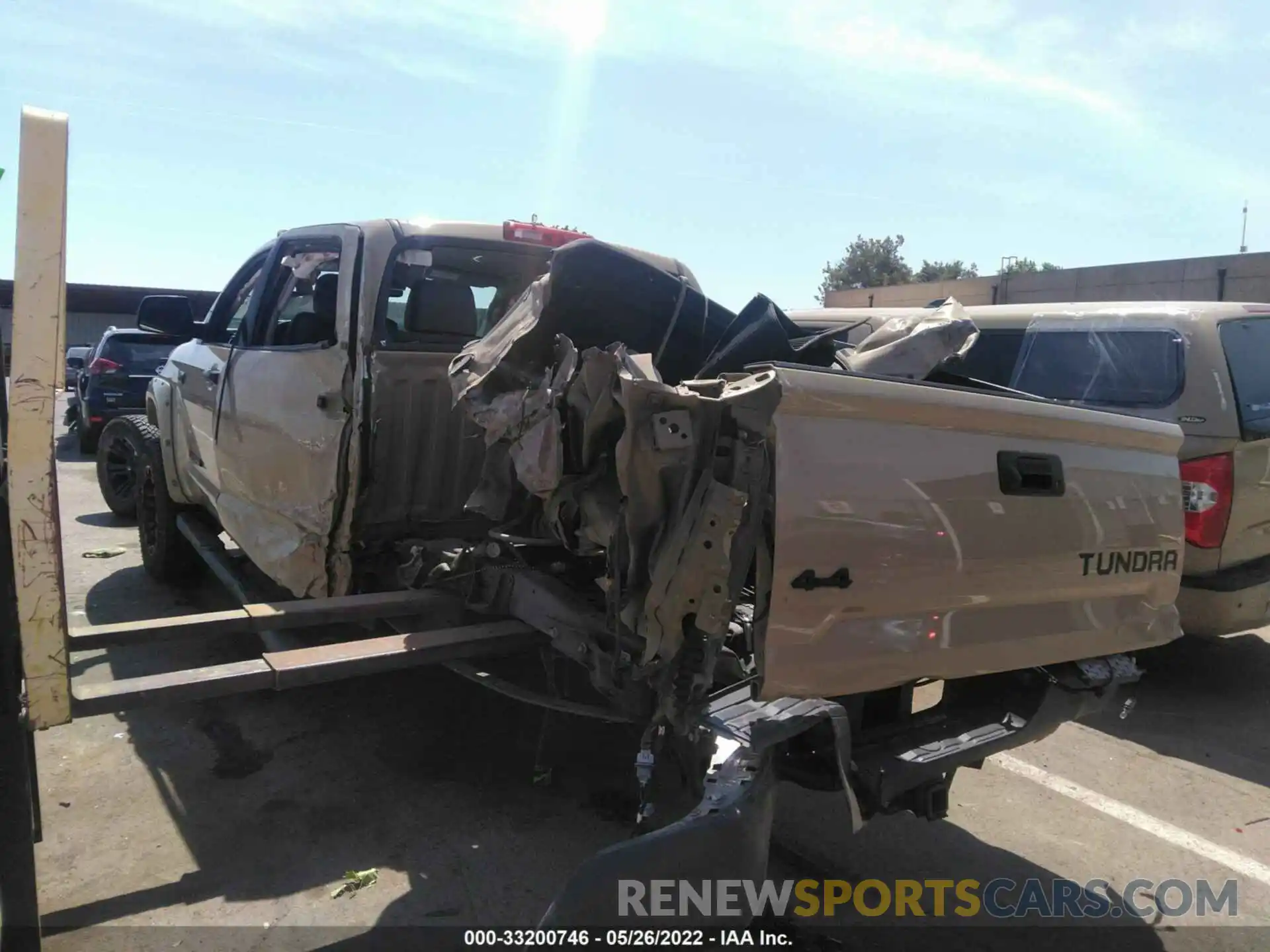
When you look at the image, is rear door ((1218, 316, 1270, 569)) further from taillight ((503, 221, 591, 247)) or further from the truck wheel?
the truck wheel

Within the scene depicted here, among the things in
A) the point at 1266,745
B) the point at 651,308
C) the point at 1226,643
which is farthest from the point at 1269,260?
the point at 651,308

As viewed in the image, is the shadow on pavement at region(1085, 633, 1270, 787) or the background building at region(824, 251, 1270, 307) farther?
the background building at region(824, 251, 1270, 307)

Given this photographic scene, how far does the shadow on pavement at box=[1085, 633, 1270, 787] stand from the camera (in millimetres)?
4605

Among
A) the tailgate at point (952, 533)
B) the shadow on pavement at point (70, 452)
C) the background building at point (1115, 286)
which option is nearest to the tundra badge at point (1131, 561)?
the tailgate at point (952, 533)

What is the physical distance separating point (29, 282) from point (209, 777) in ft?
8.27

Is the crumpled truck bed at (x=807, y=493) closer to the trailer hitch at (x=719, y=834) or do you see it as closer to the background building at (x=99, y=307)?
the trailer hitch at (x=719, y=834)

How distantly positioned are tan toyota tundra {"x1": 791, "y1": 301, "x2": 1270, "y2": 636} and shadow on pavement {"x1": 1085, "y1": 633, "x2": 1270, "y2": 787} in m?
0.49

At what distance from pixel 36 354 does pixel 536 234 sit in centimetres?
265

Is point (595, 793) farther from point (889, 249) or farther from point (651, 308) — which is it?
point (889, 249)

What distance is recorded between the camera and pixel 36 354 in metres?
2.03

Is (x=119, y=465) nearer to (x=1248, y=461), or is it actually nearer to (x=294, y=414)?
(x=294, y=414)

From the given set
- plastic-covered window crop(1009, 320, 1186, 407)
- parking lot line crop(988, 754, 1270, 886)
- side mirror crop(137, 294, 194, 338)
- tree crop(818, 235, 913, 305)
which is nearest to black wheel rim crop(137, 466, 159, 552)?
side mirror crop(137, 294, 194, 338)

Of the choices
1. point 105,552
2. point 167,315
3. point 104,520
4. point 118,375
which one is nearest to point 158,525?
point 167,315

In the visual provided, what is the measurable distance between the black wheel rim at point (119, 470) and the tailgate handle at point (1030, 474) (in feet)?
21.8
